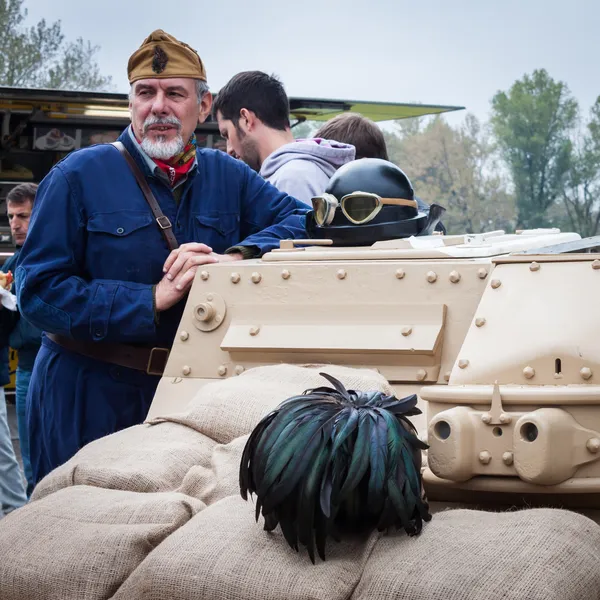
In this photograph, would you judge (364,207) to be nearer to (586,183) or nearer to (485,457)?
(485,457)

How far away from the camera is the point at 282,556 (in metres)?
2.41

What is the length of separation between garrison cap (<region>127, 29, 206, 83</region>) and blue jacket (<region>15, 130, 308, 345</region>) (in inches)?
9.6

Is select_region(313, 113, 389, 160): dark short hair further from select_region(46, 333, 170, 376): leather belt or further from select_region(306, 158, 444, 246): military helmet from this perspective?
select_region(46, 333, 170, 376): leather belt

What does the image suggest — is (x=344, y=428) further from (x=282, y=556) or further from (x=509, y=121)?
(x=509, y=121)

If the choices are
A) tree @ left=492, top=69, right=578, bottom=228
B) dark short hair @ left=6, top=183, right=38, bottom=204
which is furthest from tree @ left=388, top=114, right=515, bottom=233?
dark short hair @ left=6, top=183, right=38, bottom=204

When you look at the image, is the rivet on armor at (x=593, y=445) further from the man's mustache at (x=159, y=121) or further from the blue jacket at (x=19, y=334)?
the blue jacket at (x=19, y=334)

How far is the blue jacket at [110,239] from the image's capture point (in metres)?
3.95

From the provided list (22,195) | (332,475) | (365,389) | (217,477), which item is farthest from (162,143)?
(22,195)

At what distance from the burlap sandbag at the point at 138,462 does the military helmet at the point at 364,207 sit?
1246mm

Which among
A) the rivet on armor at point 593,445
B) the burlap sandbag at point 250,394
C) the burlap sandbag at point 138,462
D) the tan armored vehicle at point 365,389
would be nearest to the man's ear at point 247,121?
the tan armored vehicle at point 365,389

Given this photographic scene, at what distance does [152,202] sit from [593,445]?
6.64 feet

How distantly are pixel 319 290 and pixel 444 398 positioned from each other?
3.02ft

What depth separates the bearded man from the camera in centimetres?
396

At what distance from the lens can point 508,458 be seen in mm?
2762
